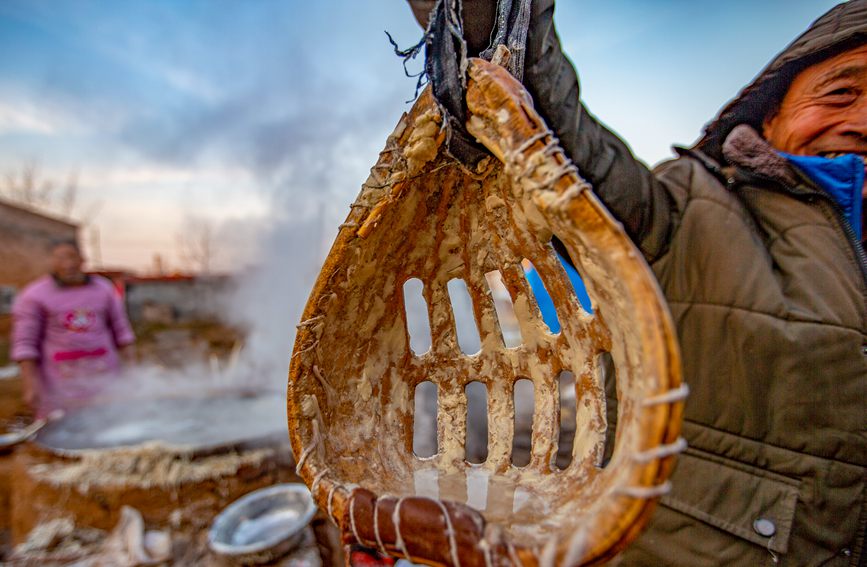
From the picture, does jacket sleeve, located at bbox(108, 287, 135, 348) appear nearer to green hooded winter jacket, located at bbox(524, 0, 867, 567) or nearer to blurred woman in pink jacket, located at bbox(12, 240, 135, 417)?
blurred woman in pink jacket, located at bbox(12, 240, 135, 417)

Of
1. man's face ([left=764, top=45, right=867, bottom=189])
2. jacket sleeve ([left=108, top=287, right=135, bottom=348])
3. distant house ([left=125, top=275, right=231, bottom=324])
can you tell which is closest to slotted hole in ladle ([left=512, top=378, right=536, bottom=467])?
man's face ([left=764, top=45, right=867, bottom=189])

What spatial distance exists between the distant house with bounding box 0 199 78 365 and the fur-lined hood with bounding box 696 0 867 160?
17.1 meters

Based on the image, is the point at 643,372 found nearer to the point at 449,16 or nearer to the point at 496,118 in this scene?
the point at 496,118

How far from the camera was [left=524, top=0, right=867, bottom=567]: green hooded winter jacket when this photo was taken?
3.77ft

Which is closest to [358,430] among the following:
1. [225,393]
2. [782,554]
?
[782,554]

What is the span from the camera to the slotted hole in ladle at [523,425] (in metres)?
3.93

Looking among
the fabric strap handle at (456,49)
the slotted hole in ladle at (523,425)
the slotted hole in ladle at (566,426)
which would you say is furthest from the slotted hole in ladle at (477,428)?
the fabric strap handle at (456,49)

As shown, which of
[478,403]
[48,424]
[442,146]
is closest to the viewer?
[442,146]

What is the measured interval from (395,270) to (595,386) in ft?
2.00

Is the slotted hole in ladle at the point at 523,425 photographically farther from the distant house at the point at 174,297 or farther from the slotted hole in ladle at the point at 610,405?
the distant house at the point at 174,297

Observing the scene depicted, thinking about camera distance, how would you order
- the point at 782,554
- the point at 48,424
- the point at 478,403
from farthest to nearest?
the point at 478,403 < the point at 48,424 < the point at 782,554

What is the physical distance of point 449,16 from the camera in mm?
907

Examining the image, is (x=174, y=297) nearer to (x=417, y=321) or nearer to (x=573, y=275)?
(x=417, y=321)

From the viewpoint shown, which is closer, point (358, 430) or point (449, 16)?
point (449, 16)
